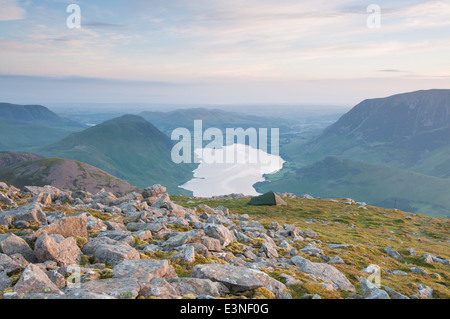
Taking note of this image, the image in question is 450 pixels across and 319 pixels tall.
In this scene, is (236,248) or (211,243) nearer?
(211,243)

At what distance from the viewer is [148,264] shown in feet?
40.8

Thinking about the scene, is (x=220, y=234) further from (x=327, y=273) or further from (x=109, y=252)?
(x=109, y=252)

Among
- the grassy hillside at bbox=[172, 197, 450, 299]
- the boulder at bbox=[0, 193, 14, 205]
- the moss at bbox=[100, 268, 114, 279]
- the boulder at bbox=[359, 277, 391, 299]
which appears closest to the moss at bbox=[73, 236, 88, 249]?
the moss at bbox=[100, 268, 114, 279]

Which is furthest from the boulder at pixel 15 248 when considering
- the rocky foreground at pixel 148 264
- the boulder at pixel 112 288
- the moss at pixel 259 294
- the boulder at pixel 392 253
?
the boulder at pixel 392 253

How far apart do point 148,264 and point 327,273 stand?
10.2 metres

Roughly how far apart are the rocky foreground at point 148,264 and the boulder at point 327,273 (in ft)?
0.19

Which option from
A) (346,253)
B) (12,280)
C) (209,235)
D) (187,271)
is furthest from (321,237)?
(12,280)

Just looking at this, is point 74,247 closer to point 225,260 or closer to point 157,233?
point 157,233

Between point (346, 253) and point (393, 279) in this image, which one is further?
point (346, 253)

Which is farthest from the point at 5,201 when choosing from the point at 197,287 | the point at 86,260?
the point at 197,287

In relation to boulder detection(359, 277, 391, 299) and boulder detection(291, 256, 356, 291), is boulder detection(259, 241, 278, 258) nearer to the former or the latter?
boulder detection(291, 256, 356, 291)

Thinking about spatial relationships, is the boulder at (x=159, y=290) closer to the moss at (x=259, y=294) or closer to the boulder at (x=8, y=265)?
the moss at (x=259, y=294)

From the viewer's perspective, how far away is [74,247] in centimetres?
1330

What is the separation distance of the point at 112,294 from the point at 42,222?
10913mm
